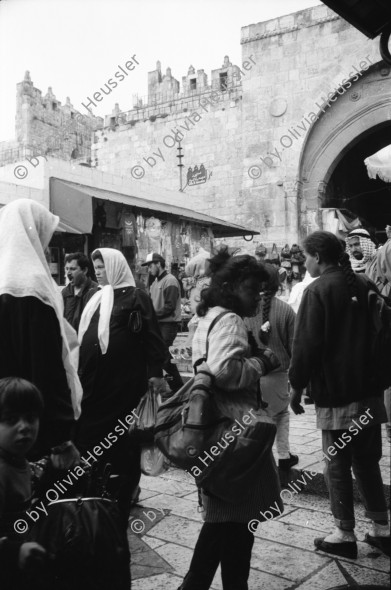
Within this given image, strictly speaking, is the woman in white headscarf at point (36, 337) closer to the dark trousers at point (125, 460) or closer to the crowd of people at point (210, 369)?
the crowd of people at point (210, 369)

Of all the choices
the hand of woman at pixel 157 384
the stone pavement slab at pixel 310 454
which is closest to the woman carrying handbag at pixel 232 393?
the hand of woman at pixel 157 384

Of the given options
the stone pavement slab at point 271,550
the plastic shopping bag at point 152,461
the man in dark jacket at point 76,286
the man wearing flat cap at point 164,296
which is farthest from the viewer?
the man wearing flat cap at point 164,296

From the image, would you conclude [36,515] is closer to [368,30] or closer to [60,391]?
[60,391]

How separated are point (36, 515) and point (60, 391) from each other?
0.54 meters

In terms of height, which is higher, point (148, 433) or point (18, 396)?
point (18, 396)

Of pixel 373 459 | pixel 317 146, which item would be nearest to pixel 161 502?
pixel 373 459

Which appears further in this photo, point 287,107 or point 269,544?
point 287,107

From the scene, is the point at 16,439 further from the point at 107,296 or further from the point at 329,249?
the point at 329,249

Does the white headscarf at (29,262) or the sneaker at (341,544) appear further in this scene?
the sneaker at (341,544)

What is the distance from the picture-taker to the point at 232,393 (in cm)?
261

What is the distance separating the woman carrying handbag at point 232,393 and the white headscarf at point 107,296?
3.44 ft

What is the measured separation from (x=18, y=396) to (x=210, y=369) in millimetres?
885

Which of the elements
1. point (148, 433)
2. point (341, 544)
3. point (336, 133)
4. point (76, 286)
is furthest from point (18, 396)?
point (336, 133)

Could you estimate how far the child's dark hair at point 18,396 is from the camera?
209cm
